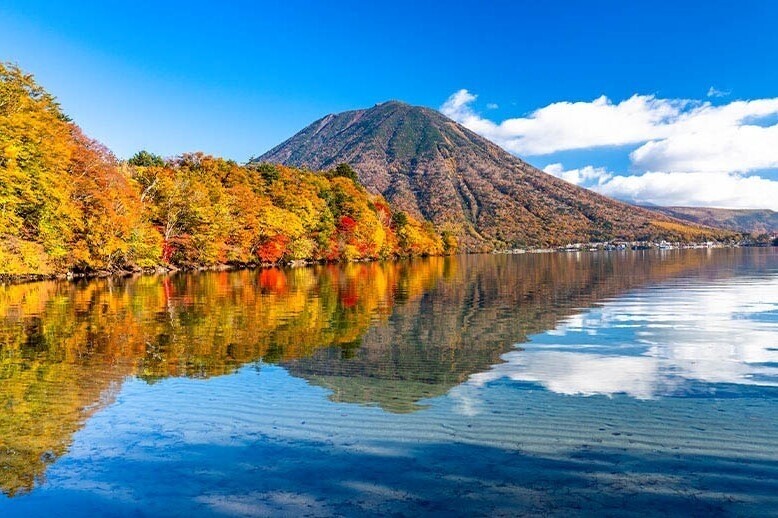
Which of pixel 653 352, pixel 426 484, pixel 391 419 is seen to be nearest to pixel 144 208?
pixel 653 352

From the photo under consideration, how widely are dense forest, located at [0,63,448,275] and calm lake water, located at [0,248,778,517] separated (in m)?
24.6

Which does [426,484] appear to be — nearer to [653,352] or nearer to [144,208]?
[653,352]

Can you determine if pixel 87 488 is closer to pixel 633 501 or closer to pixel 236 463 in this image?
pixel 236 463

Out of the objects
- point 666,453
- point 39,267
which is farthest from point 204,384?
point 39,267

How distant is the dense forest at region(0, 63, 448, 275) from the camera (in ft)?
127

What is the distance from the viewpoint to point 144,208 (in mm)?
58219

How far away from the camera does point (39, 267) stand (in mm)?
42000

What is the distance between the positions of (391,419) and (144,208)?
55665mm

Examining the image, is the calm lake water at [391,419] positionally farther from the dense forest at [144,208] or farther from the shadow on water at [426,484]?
the dense forest at [144,208]

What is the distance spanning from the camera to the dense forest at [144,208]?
3866 cm

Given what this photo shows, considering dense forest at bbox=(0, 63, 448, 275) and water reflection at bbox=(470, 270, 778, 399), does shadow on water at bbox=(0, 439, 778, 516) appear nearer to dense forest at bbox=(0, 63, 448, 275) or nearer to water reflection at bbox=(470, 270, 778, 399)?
water reflection at bbox=(470, 270, 778, 399)

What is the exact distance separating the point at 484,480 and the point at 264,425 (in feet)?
11.5

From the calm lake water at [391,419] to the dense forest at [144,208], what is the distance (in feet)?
80.7

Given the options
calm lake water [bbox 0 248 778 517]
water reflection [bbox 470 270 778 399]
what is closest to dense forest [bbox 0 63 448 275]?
calm lake water [bbox 0 248 778 517]
